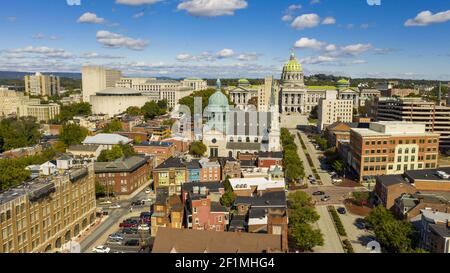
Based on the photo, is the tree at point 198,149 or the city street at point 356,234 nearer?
the city street at point 356,234

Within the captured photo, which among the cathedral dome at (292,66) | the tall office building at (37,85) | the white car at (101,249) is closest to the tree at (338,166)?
the white car at (101,249)

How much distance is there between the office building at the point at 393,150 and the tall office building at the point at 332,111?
96.9 feet

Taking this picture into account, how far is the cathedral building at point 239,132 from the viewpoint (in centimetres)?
4369

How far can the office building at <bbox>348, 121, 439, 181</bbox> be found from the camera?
37.8m

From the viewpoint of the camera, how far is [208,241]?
17250mm

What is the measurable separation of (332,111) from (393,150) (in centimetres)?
3129

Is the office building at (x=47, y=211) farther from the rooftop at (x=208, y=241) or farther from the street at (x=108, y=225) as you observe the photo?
the rooftop at (x=208, y=241)

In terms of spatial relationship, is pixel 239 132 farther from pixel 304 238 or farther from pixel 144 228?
pixel 304 238

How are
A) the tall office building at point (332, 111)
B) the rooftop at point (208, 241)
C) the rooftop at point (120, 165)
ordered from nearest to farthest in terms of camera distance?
the rooftop at point (208, 241) < the rooftop at point (120, 165) < the tall office building at point (332, 111)

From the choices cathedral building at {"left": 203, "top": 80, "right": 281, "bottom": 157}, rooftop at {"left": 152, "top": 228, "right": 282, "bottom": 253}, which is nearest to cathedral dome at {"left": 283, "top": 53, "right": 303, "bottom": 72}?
cathedral building at {"left": 203, "top": 80, "right": 281, "bottom": 157}
